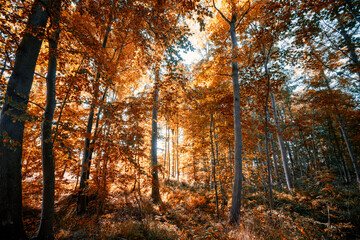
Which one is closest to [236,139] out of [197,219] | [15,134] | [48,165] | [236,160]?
[236,160]

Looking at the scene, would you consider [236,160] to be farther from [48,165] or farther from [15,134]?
[15,134]

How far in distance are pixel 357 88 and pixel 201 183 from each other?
Answer: 12040 millimetres

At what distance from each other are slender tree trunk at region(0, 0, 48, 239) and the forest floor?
156 cm

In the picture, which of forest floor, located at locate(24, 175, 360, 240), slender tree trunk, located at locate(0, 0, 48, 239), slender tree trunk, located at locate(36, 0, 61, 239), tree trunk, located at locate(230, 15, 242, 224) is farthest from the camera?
tree trunk, located at locate(230, 15, 242, 224)

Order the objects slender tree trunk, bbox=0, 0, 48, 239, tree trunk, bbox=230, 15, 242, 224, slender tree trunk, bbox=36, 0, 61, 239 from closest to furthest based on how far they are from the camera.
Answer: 1. slender tree trunk, bbox=0, 0, 48, 239
2. slender tree trunk, bbox=36, 0, 61, 239
3. tree trunk, bbox=230, 15, 242, 224

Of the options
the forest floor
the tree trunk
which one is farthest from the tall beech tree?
the forest floor

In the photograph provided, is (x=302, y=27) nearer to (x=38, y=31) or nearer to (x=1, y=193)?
(x=38, y=31)

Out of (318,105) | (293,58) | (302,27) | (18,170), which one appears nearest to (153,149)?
(18,170)

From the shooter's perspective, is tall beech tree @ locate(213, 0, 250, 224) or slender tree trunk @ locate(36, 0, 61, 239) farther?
tall beech tree @ locate(213, 0, 250, 224)

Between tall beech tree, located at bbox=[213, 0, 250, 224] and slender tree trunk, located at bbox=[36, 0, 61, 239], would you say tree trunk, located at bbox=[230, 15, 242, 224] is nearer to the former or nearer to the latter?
tall beech tree, located at bbox=[213, 0, 250, 224]

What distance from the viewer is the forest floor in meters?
3.64

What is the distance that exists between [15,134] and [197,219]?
6068 mm

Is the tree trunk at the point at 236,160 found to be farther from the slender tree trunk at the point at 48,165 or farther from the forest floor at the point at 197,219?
the slender tree trunk at the point at 48,165

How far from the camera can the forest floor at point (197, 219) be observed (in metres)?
3.64
